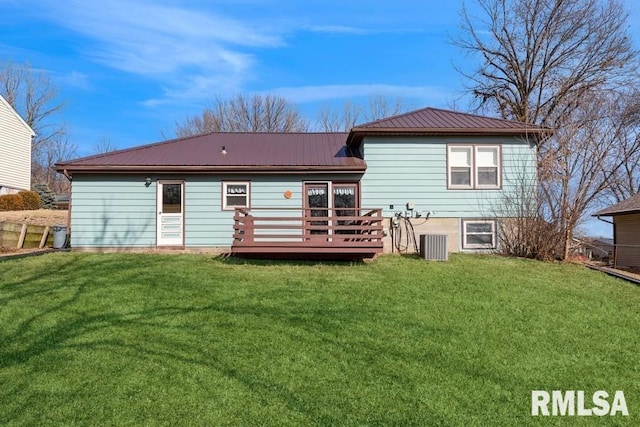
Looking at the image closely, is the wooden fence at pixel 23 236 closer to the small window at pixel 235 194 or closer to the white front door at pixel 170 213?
Result: the white front door at pixel 170 213

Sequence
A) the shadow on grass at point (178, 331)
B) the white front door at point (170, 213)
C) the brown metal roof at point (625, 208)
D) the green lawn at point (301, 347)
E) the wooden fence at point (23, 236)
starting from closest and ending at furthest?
the green lawn at point (301, 347)
the shadow on grass at point (178, 331)
the white front door at point (170, 213)
the wooden fence at point (23, 236)
the brown metal roof at point (625, 208)

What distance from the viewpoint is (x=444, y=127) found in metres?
13.1

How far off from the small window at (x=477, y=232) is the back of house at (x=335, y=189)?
3 centimetres

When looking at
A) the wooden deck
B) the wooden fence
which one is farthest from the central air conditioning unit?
the wooden fence

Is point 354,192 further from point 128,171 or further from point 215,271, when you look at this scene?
point 128,171

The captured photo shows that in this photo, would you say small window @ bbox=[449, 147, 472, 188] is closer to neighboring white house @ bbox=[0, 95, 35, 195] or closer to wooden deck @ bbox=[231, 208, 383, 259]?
wooden deck @ bbox=[231, 208, 383, 259]

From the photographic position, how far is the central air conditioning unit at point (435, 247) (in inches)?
466

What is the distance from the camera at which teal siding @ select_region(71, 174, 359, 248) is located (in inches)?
514

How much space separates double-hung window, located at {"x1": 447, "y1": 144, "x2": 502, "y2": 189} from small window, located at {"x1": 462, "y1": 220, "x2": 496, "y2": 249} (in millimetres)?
1086

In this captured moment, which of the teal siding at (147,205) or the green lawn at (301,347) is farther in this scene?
the teal siding at (147,205)

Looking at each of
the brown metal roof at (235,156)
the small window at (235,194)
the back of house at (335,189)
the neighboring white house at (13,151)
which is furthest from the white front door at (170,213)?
the neighboring white house at (13,151)

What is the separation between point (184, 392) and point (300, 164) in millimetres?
9300

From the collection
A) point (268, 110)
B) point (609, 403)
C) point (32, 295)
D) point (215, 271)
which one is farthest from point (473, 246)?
point (268, 110)

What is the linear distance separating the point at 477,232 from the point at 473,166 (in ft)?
6.52
